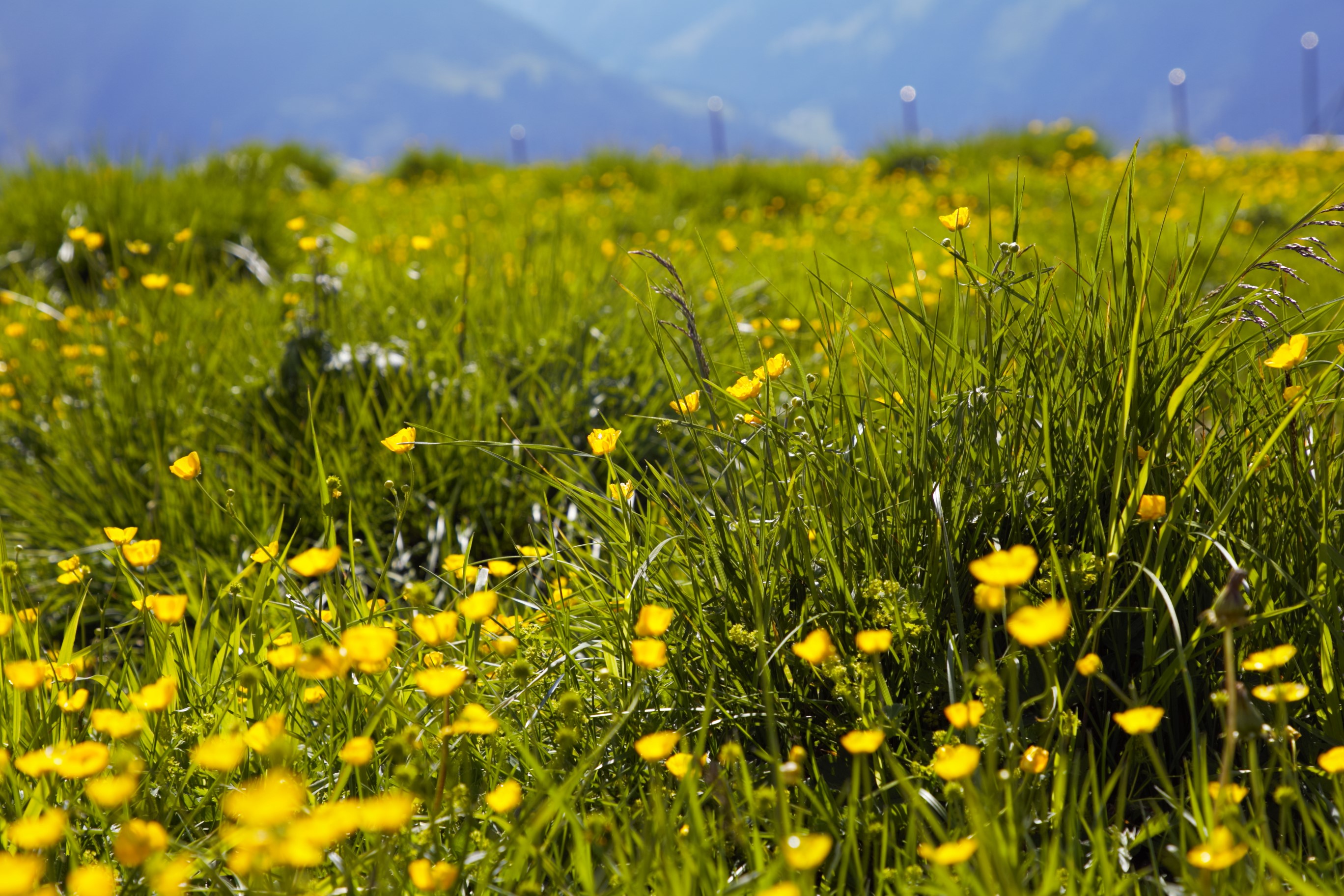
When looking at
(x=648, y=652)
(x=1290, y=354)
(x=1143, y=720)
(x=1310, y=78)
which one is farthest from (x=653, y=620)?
(x=1310, y=78)

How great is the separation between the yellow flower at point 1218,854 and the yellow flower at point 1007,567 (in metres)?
0.25

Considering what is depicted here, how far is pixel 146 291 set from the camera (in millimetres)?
3025

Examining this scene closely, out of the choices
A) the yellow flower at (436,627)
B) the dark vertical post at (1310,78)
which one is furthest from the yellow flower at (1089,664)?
the dark vertical post at (1310,78)

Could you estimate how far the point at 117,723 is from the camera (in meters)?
0.92

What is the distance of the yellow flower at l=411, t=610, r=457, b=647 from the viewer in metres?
0.92

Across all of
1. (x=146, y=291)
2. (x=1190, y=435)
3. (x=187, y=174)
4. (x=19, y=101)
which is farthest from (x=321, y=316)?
(x=19, y=101)

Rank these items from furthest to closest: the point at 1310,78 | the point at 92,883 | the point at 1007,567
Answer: the point at 1310,78, the point at 1007,567, the point at 92,883

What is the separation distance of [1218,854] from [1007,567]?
0.93ft

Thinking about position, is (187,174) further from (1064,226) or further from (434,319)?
(1064,226)

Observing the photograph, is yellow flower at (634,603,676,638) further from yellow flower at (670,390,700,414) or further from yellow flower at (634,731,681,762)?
yellow flower at (670,390,700,414)

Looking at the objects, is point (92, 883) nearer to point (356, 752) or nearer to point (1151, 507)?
point (356, 752)

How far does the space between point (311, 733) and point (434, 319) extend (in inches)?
59.8

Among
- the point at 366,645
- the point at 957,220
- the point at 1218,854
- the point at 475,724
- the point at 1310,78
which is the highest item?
the point at 1310,78

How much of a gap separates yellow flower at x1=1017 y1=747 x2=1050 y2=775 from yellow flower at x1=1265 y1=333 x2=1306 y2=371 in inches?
20.6
